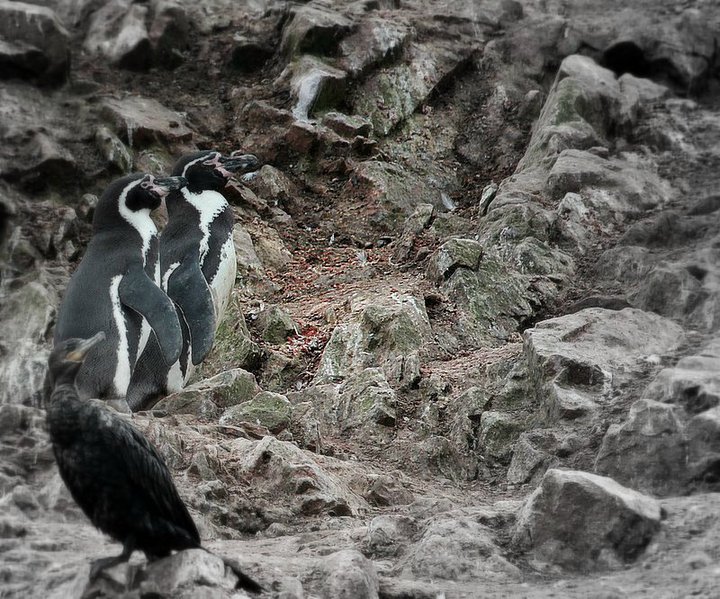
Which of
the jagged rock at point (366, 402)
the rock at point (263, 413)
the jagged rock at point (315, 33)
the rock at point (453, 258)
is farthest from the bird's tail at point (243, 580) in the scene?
the jagged rock at point (315, 33)

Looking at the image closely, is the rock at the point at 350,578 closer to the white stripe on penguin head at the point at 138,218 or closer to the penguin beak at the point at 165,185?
the white stripe on penguin head at the point at 138,218

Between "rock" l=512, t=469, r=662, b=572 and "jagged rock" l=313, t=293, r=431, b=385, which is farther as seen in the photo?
"jagged rock" l=313, t=293, r=431, b=385

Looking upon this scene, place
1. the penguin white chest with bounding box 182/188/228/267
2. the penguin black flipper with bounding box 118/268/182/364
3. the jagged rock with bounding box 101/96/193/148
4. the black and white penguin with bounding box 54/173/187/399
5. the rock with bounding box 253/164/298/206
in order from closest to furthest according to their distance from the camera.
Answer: the black and white penguin with bounding box 54/173/187/399
the penguin black flipper with bounding box 118/268/182/364
the penguin white chest with bounding box 182/188/228/267
the jagged rock with bounding box 101/96/193/148
the rock with bounding box 253/164/298/206

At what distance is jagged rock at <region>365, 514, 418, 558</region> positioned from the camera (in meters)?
4.33

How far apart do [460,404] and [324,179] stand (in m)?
4.18

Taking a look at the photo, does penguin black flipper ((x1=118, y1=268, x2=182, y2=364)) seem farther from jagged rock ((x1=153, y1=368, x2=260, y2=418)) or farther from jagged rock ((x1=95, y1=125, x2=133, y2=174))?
jagged rock ((x1=95, y1=125, x2=133, y2=174))

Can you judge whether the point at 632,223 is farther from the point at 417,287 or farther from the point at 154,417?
the point at 154,417

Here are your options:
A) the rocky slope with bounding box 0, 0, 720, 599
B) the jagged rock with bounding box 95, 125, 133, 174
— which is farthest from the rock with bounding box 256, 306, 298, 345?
the jagged rock with bounding box 95, 125, 133, 174

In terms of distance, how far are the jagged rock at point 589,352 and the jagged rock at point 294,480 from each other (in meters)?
1.21

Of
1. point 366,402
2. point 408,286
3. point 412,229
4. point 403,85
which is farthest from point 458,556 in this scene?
point 403,85

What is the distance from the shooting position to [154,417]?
563 centimetres

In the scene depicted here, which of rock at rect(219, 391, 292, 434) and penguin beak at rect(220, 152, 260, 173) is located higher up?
penguin beak at rect(220, 152, 260, 173)

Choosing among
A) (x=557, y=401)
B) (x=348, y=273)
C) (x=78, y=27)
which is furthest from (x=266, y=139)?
(x=557, y=401)

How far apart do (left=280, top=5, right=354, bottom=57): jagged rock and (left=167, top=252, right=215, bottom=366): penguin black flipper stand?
428 centimetres
